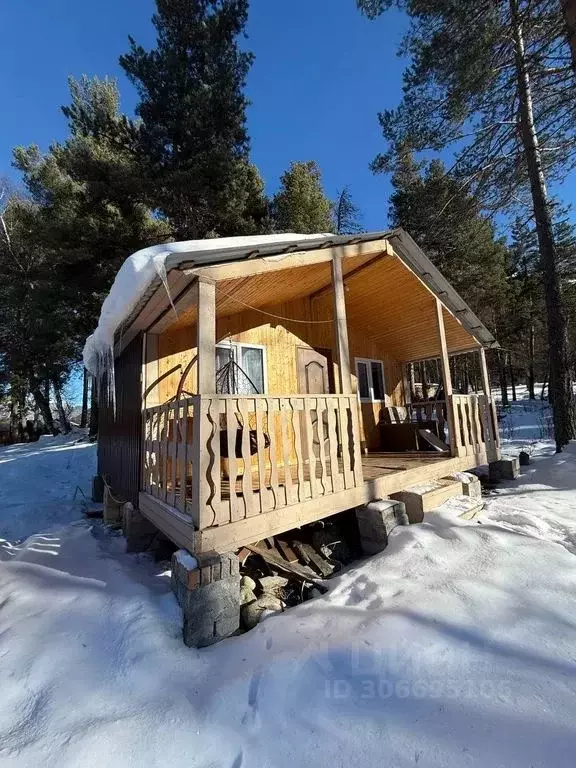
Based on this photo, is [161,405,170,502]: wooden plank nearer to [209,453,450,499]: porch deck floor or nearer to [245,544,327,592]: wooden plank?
[209,453,450,499]: porch deck floor

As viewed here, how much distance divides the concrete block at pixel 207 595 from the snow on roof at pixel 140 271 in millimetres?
2204

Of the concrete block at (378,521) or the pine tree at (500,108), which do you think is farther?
the pine tree at (500,108)

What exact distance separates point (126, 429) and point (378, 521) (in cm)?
379

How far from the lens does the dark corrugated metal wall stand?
4.79m

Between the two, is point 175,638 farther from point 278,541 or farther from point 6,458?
point 6,458

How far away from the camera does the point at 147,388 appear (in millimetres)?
4629

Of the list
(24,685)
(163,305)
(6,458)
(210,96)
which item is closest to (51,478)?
(6,458)

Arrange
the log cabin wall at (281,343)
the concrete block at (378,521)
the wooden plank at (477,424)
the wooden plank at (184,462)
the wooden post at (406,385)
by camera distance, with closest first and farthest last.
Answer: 1. the wooden plank at (184,462)
2. the concrete block at (378,521)
3. the log cabin wall at (281,343)
4. the wooden plank at (477,424)
5. the wooden post at (406,385)

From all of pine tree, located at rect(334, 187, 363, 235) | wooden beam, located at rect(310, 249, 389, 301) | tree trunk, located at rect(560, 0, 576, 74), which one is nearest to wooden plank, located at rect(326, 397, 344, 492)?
wooden beam, located at rect(310, 249, 389, 301)

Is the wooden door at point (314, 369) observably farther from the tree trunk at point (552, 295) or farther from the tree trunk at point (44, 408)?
the tree trunk at point (44, 408)

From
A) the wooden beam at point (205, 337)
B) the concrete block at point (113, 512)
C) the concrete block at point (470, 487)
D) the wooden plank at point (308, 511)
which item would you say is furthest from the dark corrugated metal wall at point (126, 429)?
the concrete block at point (470, 487)

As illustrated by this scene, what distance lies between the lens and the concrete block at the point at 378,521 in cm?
368

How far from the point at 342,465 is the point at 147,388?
2.64m

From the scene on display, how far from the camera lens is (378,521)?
371 centimetres
